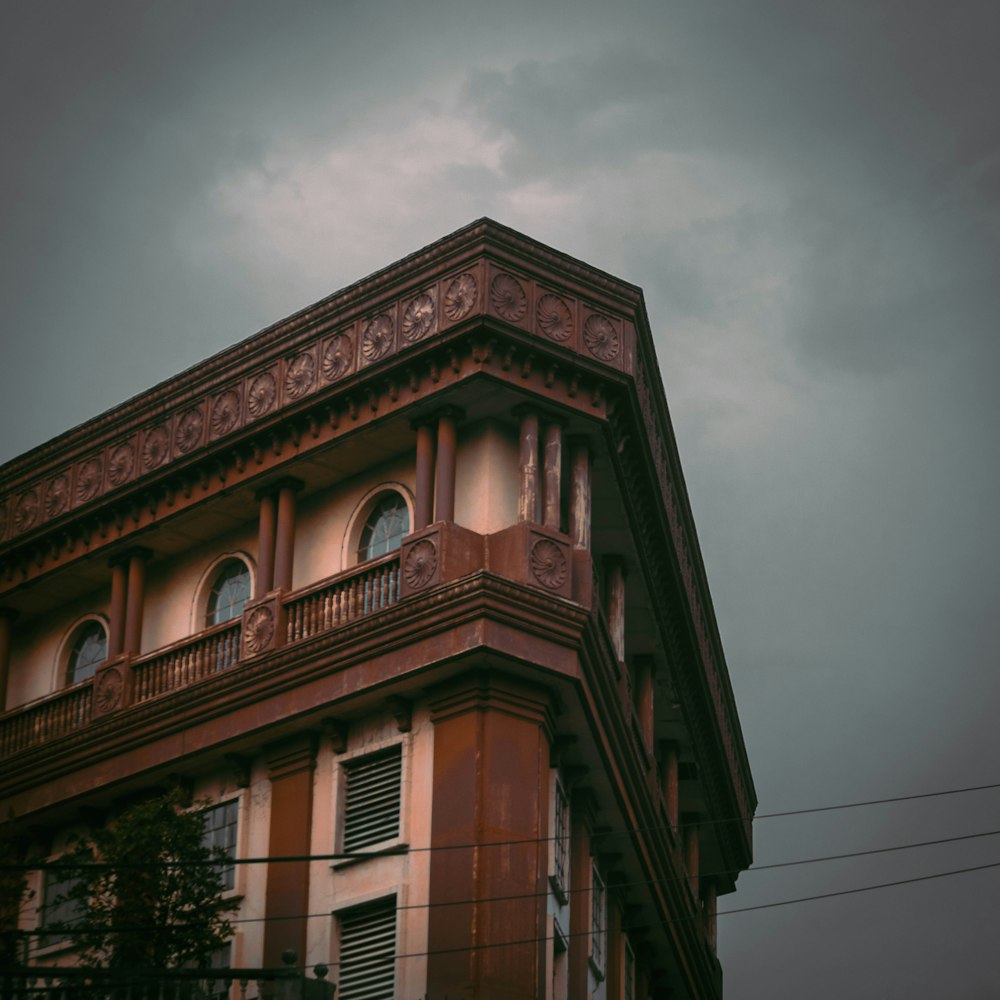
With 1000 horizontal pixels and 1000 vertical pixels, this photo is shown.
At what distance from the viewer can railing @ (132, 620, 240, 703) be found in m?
43.2

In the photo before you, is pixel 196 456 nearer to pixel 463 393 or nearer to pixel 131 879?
pixel 463 393

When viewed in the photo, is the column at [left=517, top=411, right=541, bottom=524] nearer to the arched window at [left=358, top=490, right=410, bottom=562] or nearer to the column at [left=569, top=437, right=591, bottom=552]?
the column at [left=569, top=437, right=591, bottom=552]

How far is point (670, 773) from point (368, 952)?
→ 1532cm

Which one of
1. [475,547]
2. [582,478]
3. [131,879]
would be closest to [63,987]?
[131,879]

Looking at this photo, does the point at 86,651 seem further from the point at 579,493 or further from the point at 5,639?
the point at 579,493

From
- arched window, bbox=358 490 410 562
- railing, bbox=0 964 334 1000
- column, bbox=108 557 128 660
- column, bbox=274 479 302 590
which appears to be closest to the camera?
railing, bbox=0 964 334 1000

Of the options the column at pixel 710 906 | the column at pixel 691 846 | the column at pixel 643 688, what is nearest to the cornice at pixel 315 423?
the column at pixel 643 688

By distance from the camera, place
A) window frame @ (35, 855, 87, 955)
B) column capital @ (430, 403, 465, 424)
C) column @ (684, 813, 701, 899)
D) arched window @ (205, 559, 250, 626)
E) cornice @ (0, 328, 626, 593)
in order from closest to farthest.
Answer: cornice @ (0, 328, 626, 593) → column capital @ (430, 403, 465, 424) → window frame @ (35, 855, 87, 955) → arched window @ (205, 559, 250, 626) → column @ (684, 813, 701, 899)

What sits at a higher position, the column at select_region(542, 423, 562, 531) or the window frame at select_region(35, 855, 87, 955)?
the column at select_region(542, 423, 562, 531)

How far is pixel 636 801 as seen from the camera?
4456cm

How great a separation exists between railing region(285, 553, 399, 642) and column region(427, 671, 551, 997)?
2326 mm

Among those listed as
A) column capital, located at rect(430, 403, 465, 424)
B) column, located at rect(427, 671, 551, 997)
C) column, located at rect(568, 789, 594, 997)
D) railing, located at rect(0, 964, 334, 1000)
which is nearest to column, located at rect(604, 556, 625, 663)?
column, located at rect(568, 789, 594, 997)

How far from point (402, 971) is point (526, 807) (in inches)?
118

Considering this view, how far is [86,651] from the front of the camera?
4788 cm
